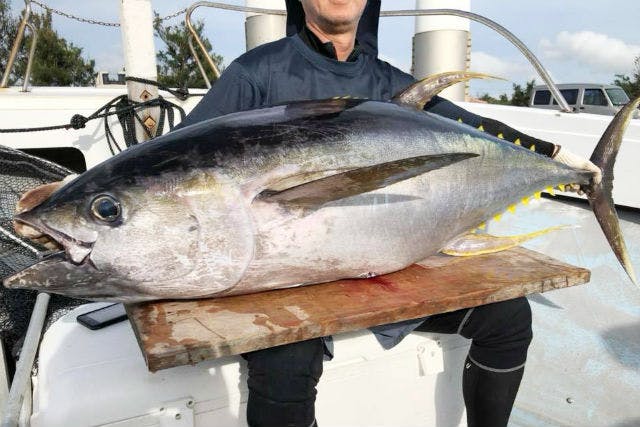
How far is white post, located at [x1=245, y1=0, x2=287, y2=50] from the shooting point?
438cm

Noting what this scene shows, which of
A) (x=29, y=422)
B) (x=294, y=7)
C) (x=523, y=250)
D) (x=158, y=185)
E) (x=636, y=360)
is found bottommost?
(x=636, y=360)

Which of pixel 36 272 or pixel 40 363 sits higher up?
pixel 36 272

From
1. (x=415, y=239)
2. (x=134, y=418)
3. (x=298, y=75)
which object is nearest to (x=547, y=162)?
(x=415, y=239)

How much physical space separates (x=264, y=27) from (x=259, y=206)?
361 centimetres

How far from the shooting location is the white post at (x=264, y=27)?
14.4 ft

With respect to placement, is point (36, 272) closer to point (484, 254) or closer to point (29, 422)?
point (29, 422)

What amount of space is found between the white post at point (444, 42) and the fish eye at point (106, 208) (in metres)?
3.93

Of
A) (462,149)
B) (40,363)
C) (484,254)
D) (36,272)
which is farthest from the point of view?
(484,254)

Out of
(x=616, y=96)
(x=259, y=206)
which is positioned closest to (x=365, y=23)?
(x=259, y=206)

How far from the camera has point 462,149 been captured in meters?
1.67

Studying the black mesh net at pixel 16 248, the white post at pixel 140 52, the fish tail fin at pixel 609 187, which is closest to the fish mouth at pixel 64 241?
the black mesh net at pixel 16 248

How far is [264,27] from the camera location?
173 inches

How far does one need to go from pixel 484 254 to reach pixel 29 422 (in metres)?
1.60

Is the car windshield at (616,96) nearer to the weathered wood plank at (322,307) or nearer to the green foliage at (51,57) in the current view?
the weathered wood plank at (322,307)
